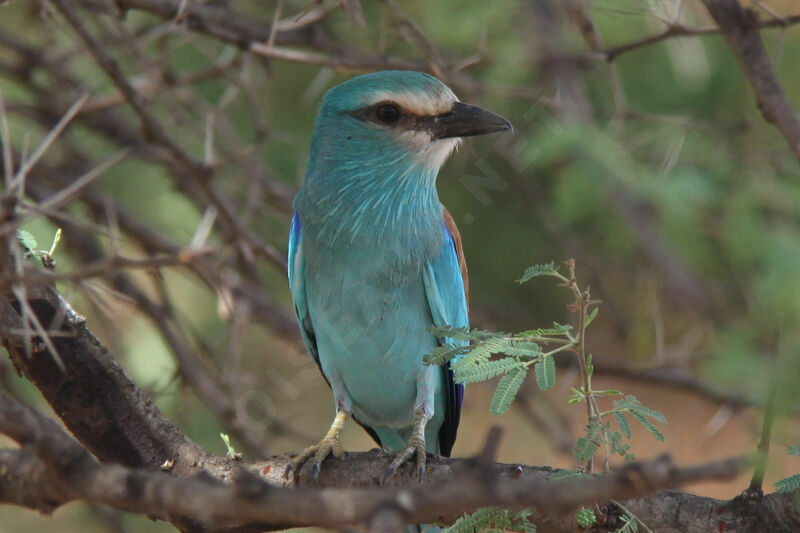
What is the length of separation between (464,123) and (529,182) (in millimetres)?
1864

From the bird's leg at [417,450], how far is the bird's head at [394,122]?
39.7 inches

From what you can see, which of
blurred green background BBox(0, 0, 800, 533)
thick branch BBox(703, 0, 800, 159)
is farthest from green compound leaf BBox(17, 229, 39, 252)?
thick branch BBox(703, 0, 800, 159)

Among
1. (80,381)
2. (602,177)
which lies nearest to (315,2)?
(602,177)

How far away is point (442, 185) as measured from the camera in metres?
5.78

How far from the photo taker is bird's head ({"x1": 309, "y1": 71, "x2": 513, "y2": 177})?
145 inches

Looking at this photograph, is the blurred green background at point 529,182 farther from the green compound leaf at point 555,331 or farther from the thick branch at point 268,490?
the thick branch at point 268,490

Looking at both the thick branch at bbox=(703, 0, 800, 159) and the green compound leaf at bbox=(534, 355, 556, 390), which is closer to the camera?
the green compound leaf at bbox=(534, 355, 556, 390)

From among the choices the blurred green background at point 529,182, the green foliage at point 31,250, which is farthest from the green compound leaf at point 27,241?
the blurred green background at point 529,182

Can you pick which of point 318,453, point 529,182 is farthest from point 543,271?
point 529,182

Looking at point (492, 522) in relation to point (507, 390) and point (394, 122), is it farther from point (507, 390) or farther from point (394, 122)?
point (394, 122)

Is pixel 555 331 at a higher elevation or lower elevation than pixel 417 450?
higher

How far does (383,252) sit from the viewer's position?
366cm

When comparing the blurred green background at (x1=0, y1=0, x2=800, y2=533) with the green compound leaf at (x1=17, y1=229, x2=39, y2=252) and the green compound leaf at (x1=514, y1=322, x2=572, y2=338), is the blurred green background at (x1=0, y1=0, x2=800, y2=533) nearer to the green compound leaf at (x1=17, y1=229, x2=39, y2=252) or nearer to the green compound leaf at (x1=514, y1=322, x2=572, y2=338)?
the green compound leaf at (x1=17, y1=229, x2=39, y2=252)

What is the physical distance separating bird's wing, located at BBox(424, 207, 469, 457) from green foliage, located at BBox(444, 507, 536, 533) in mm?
1204
